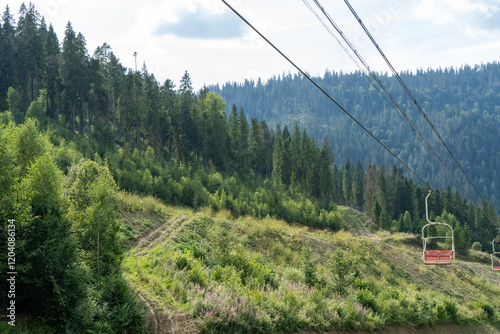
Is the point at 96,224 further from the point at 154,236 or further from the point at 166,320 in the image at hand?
the point at 154,236

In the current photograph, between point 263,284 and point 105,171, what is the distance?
8467 mm

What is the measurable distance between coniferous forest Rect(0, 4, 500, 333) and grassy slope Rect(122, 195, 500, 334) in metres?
2.50

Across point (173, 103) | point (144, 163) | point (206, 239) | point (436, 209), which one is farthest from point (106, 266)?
point (436, 209)

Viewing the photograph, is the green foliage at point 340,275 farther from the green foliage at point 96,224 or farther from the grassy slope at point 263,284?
the green foliage at point 96,224

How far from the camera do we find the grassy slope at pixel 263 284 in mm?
15281

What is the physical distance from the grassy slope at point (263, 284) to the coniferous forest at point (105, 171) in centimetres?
250

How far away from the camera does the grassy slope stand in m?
15.3

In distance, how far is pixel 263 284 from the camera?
20.2 m

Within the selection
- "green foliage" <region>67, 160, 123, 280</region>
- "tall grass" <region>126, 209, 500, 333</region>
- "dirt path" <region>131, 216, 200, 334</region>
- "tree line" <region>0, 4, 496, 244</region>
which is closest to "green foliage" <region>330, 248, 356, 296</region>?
"tall grass" <region>126, 209, 500, 333</region>

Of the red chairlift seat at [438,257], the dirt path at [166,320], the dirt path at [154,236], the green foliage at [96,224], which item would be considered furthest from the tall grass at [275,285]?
the red chairlift seat at [438,257]

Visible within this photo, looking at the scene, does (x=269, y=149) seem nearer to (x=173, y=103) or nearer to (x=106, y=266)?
(x=173, y=103)

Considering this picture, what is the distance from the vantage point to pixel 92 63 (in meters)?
69.8

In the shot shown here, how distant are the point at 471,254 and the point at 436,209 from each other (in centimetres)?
3613

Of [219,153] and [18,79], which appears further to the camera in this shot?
[219,153]
